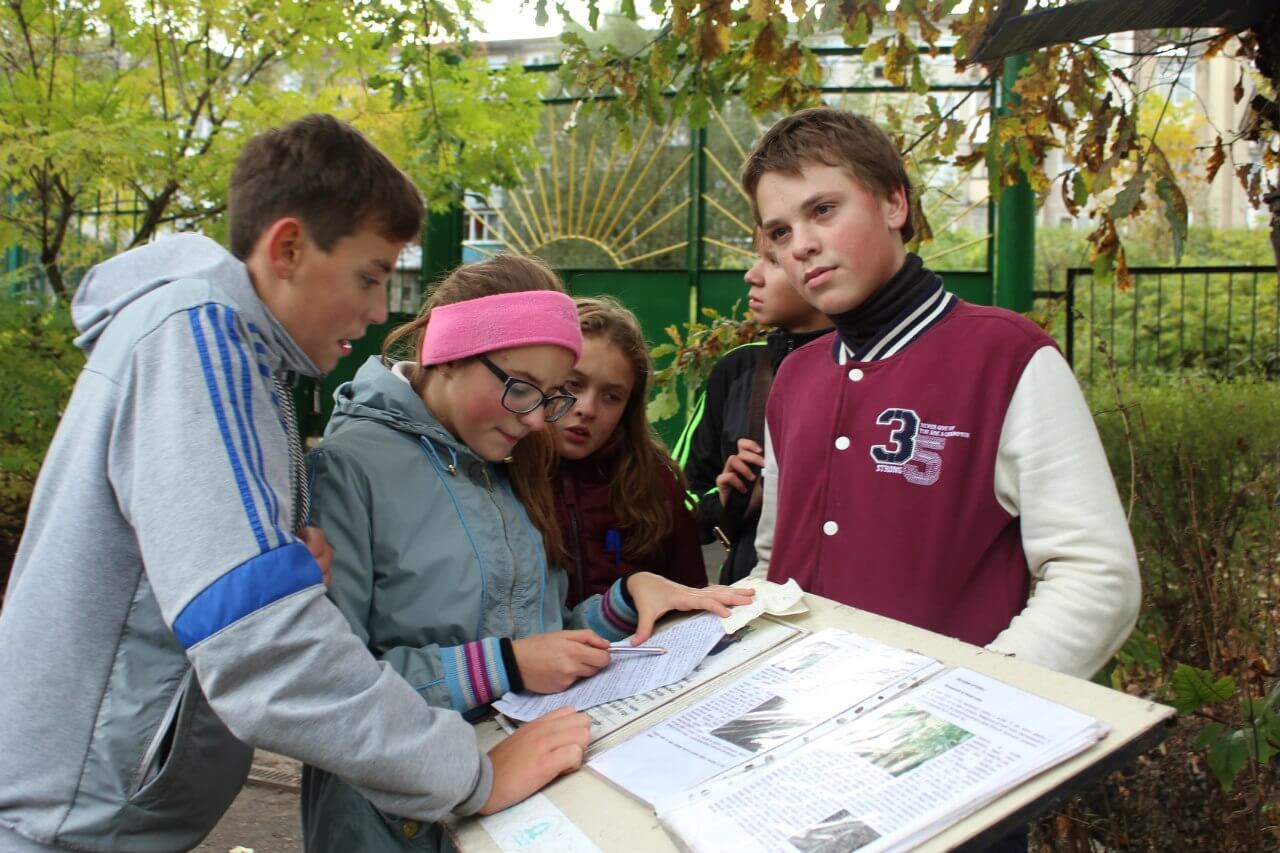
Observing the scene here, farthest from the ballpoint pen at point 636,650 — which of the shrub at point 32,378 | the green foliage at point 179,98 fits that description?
the shrub at point 32,378

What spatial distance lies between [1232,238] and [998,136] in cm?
1206

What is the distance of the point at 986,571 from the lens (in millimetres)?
1709

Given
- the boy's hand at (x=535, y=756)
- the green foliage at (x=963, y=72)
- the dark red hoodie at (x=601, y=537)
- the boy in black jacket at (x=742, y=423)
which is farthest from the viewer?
the green foliage at (x=963, y=72)

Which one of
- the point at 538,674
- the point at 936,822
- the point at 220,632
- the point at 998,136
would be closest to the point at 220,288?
the point at 220,632

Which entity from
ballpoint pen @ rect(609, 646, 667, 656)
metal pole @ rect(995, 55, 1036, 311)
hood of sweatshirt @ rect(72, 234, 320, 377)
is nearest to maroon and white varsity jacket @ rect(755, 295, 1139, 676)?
ballpoint pen @ rect(609, 646, 667, 656)

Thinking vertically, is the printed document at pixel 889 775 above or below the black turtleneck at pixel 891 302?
below

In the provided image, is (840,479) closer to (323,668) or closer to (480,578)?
(480,578)

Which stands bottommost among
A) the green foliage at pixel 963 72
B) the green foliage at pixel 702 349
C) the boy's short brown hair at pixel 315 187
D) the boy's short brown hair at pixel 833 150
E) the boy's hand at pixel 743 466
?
the boy's hand at pixel 743 466

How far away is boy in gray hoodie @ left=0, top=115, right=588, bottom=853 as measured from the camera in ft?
3.79

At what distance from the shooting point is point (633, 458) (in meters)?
2.54

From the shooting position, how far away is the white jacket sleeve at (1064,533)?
152 centimetres

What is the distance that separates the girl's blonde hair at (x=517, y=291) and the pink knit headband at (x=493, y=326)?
5 centimetres

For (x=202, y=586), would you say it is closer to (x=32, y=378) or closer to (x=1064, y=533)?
(x=1064, y=533)

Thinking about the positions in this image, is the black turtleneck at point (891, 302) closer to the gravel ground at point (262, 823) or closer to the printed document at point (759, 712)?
the printed document at point (759, 712)
